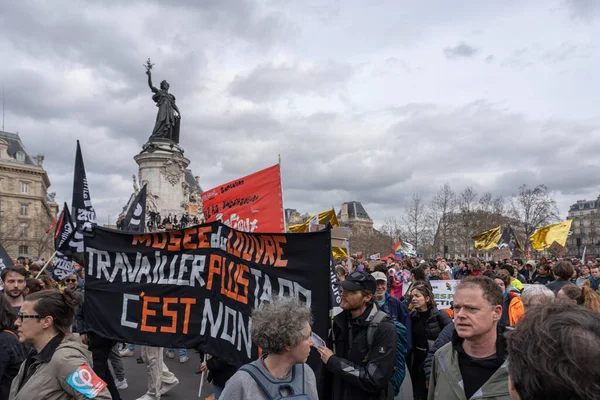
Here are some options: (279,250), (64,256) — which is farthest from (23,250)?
(279,250)

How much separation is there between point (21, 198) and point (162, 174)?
156 feet

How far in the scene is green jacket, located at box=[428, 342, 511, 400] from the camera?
7.29 ft

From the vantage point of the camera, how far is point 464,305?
272 cm

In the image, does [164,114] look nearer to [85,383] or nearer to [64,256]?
[64,256]

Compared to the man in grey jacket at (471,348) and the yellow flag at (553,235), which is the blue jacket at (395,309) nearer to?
the man in grey jacket at (471,348)

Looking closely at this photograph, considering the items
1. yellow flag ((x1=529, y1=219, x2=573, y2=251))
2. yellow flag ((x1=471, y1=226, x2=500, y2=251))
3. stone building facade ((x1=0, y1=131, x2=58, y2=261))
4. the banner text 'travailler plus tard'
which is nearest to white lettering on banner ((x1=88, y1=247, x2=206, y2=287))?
the banner text 'travailler plus tard'

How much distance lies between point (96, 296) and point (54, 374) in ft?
8.50

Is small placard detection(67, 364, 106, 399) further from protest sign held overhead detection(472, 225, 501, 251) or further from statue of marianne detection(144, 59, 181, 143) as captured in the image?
statue of marianne detection(144, 59, 181, 143)

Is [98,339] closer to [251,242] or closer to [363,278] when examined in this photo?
[251,242]

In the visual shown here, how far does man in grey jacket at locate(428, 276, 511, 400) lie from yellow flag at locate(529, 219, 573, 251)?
15938 mm

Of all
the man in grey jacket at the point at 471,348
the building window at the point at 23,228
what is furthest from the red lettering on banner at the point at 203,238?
the building window at the point at 23,228

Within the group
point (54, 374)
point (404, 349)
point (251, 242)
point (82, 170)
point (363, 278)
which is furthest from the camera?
point (82, 170)

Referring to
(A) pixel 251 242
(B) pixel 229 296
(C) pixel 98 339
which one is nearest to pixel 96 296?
(C) pixel 98 339

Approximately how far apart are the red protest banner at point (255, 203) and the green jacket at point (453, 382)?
333 centimetres
